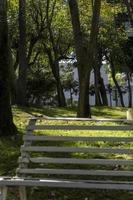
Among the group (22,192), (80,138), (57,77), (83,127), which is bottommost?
(57,77)

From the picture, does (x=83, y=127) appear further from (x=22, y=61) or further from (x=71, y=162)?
(x=22, y=61)

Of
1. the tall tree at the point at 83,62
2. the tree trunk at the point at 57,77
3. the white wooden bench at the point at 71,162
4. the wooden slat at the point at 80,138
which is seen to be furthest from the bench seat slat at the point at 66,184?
the tree trunk at the point at 57,77

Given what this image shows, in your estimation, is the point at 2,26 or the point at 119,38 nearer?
the point at 2,26

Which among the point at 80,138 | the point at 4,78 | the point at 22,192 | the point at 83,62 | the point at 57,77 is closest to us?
the point at 22,192

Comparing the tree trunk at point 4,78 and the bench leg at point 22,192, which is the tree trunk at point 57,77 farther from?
the bench leg at point 22,192

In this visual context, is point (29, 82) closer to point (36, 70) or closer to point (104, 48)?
point (36, 70)

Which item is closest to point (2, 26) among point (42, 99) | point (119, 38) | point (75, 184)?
point (75, 184)

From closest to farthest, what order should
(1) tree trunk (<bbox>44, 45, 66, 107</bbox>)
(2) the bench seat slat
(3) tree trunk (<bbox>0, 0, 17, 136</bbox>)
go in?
(2) the bench seat slat → (3) tree trunk (<bbox>0, 0, 17, 136</bbox>) → (1) tree trunk (<bbox>44, 45, 66, 107</bbox>)

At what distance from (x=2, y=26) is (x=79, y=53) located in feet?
19.9

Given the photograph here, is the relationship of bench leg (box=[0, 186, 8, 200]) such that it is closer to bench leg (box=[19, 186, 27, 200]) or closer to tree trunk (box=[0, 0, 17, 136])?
bench leg (box=[19, 186, 27, 200])

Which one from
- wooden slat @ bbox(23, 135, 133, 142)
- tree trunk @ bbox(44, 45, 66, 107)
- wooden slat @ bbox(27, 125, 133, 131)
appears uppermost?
wooden slat @ bbox(27, 125, 133, 131)

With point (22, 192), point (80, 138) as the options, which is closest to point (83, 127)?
point (80, 138)

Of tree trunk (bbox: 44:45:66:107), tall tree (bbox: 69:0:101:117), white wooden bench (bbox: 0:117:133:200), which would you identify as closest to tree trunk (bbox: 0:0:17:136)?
white wooden bench (bbox: 0:117:133:200)

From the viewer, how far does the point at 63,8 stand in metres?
36.3
